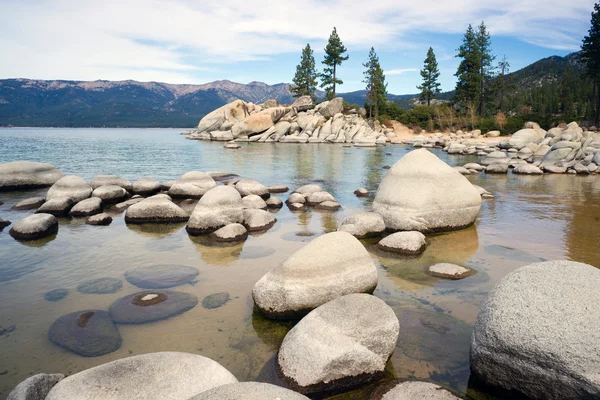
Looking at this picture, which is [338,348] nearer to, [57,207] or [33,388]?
[33,388]

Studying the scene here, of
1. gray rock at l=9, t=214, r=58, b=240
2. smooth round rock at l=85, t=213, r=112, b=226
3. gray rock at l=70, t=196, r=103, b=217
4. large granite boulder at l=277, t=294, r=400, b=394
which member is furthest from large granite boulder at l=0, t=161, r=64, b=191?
large granite boulder at l=277, t=294, r=400, b=394

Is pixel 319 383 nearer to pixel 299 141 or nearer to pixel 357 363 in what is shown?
pixel 357 363

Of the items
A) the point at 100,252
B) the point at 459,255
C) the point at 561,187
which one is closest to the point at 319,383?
the point at 459,255

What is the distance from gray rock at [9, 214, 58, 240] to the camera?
11.2 m

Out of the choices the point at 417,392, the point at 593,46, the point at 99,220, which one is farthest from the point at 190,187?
the point at 593,46

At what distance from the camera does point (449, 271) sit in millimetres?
8383

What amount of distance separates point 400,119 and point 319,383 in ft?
233

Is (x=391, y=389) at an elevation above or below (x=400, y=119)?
below

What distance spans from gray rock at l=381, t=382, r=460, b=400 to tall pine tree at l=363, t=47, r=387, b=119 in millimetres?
70222

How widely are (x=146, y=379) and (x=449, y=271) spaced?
21.7 ft

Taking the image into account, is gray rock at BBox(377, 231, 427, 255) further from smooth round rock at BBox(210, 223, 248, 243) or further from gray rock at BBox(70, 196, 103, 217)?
gray rock at BBox(70, 196, 103, 217)

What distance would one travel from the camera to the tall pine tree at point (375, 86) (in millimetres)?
72688

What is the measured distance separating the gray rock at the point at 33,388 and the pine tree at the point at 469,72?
70942mm

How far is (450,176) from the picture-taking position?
468 inches
